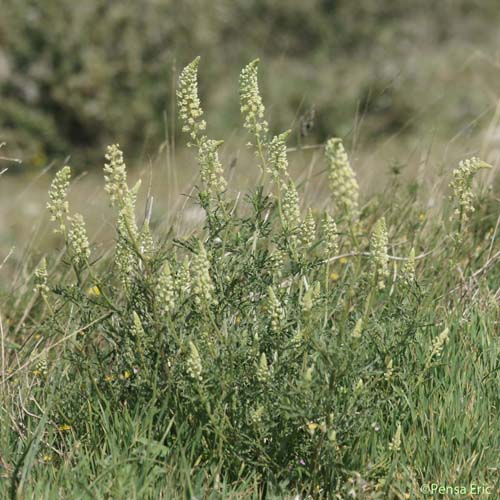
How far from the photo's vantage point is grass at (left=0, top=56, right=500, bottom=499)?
2359mm

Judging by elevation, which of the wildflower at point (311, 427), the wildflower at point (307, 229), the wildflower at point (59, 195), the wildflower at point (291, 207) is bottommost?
the wildflower at point (311, 427)

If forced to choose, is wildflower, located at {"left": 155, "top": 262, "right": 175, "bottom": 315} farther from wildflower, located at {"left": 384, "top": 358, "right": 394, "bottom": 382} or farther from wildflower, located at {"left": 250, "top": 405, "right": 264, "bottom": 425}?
wildflower, located at {"left": 384, "top": 358, "right": 394, "bottom": 382}

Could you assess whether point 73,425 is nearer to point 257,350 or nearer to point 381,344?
point 257,350

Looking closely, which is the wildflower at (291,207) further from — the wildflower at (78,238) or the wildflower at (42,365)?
the wildflower at (42,365)

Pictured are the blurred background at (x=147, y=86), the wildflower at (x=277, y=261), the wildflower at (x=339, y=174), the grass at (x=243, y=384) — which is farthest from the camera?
the blurred background at (x=147, y=86)

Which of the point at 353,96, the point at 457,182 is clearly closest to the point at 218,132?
the point at 353,96

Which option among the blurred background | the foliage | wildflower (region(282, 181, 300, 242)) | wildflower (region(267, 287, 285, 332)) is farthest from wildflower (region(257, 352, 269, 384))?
the foliage

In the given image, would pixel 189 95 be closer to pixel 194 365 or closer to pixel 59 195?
pixel 59 195

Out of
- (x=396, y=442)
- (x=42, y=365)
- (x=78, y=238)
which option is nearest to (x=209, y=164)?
(x=78, y=238)

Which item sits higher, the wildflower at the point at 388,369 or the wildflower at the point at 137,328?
the wildflower at the point at 137,328

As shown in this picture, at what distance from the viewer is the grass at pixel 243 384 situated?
92.9 inches

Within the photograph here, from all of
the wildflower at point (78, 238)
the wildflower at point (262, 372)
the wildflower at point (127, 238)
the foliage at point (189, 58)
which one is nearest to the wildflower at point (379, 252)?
the wildflower at point (262, 372)

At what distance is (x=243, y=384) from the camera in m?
2.49

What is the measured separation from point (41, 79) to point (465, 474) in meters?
8.55
